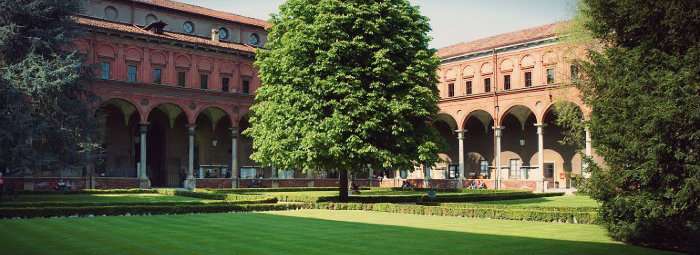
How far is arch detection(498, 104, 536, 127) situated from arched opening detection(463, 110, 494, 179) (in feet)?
8.75

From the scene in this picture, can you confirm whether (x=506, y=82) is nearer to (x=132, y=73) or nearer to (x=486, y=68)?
(x=486, y=68)

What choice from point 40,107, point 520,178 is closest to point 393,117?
point 40,107

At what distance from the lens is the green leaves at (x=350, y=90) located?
81.8 feet

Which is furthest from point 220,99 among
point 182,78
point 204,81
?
point 182,78

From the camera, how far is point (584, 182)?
12.8 metres

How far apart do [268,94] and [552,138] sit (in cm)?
2567

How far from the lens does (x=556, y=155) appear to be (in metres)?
45.0

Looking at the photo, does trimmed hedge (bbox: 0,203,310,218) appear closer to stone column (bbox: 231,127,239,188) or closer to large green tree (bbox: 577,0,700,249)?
large green tree (bbox: 577,0,700,249)

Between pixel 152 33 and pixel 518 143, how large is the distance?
28028mm

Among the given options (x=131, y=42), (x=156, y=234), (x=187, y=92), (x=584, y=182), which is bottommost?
(x=156, y=234)

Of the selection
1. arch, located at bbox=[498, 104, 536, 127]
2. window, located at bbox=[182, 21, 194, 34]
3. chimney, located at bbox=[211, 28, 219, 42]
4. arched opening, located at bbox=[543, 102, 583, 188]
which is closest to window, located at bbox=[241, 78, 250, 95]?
chimney, located at bbox=[211, 28, 219, 42]

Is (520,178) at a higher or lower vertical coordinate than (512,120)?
lower

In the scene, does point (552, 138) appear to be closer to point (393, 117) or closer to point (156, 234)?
point (393, 117)

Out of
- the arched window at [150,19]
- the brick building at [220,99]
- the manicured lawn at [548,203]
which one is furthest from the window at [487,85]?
the arched window at [150,19]
